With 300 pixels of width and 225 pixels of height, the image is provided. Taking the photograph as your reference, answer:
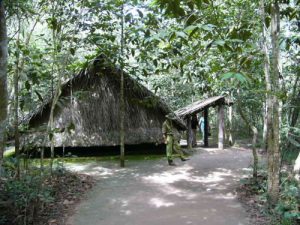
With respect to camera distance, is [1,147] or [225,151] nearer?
[1,147]

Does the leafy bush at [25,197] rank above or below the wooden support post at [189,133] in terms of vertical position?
below

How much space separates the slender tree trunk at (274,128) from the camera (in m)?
5.49

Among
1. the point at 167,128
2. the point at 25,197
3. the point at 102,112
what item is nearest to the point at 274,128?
the point at 25,197

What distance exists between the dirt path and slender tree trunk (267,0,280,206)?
2.15ft

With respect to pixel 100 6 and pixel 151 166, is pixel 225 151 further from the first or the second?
pixel 100 6

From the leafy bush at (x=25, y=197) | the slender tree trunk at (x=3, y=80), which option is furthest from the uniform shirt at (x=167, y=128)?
the slender tree trunk at (x=3, y=80)

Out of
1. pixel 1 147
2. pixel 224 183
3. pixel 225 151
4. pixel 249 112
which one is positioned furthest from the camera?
pixel 249 112

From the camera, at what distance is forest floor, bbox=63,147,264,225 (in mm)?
5605

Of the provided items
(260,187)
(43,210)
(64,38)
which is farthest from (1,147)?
(260,187)

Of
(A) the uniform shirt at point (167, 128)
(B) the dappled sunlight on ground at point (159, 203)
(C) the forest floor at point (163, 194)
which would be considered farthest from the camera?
(A) the uniform shirt at point (167, 128)

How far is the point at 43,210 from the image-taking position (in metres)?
5.75

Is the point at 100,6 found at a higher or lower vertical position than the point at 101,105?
higher

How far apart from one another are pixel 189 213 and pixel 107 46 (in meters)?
5.47

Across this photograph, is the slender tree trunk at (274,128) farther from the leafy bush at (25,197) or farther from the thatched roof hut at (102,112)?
the thatched roof hut at (102,112)
